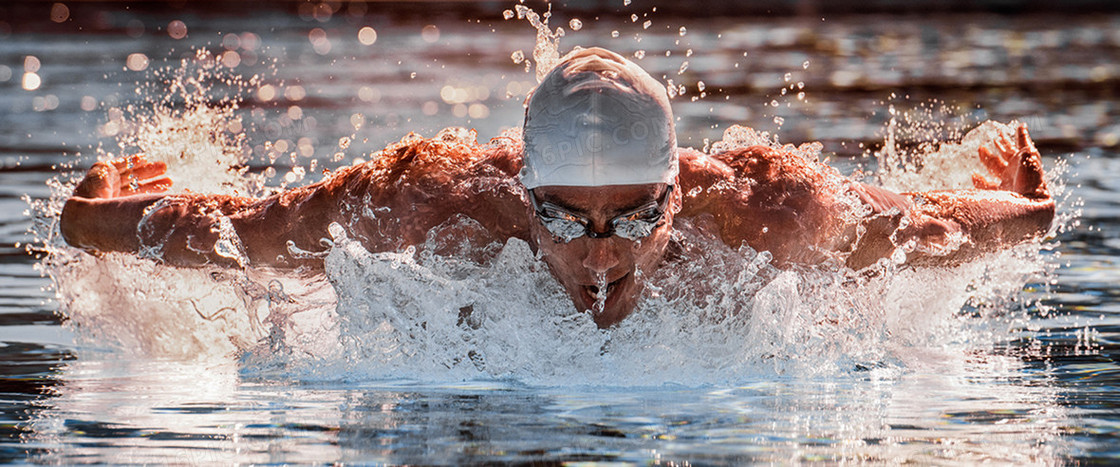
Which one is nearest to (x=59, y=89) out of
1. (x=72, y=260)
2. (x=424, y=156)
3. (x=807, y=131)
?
(x=807, y=131)

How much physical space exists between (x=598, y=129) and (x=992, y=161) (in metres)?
2.32

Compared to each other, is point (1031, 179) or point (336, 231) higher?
point (1031, 179)

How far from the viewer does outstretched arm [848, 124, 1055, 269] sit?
15.5ft

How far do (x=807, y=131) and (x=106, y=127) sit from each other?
4.96m

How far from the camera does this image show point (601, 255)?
3934mm

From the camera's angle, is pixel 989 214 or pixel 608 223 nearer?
pixel 608 223

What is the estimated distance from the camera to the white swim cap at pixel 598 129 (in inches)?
152

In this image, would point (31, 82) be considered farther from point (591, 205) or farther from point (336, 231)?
point (591, 205)

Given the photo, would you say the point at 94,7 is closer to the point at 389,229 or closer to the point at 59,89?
the point at 59,89

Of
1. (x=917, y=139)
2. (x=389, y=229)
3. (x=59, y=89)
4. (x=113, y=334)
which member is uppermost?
(x=59, y=89)

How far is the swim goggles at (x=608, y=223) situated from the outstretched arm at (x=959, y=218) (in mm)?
960

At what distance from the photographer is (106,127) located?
34.9 feet

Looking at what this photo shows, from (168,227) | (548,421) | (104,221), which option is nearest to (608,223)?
(548,421)

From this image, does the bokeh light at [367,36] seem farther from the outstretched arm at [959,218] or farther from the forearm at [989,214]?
the forearm at [989,214]
